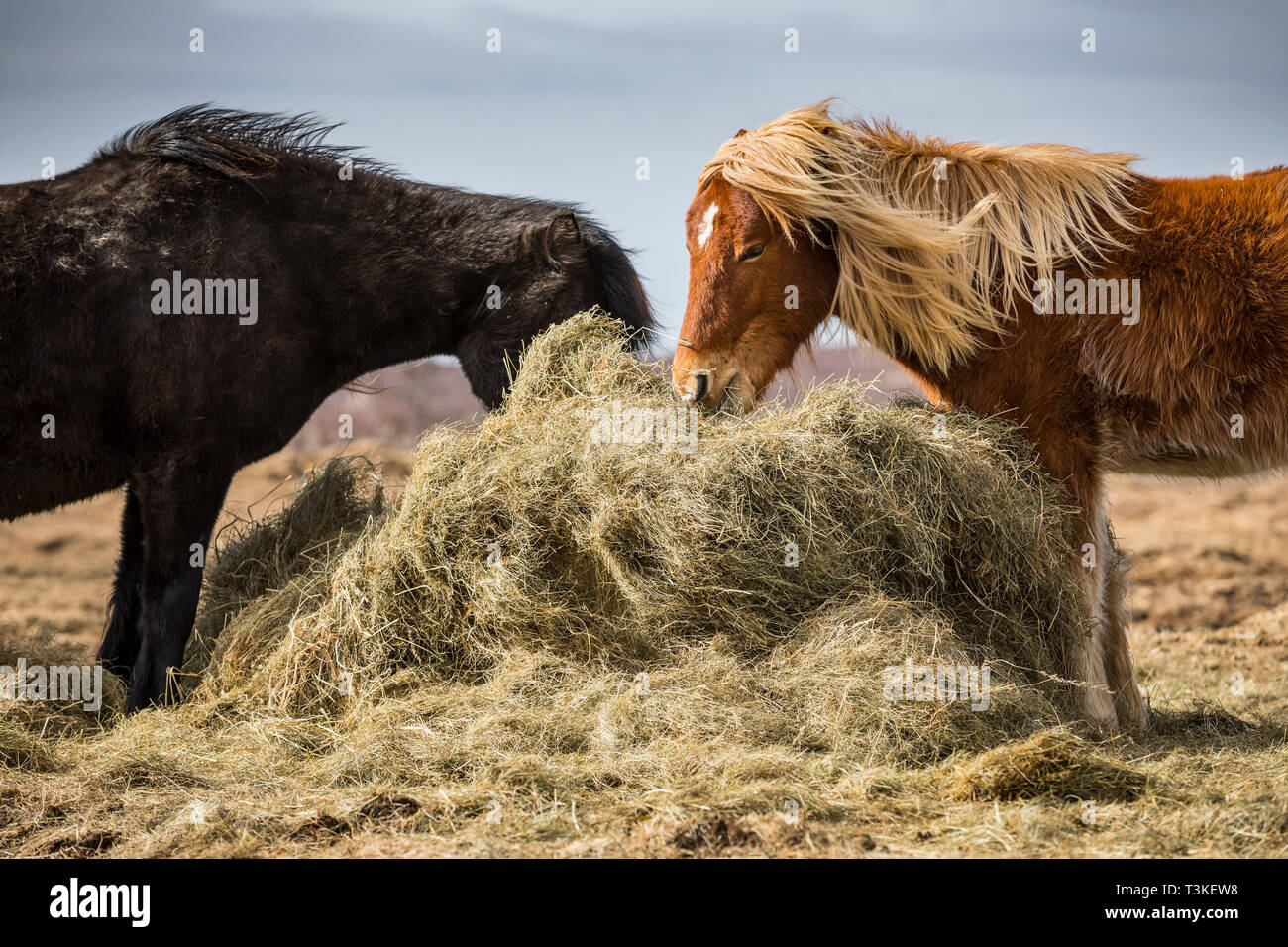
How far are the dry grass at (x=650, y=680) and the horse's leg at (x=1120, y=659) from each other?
25 centimetres

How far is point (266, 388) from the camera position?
4680 millimetres

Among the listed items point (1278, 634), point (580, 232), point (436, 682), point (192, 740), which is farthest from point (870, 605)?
point (1278, 634)

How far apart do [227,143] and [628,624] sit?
10.1 ft

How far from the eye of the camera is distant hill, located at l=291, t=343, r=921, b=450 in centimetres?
453

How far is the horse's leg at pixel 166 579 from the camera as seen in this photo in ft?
14.6
